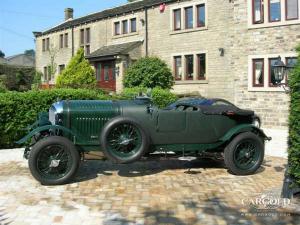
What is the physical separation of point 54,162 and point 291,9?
14244 mm

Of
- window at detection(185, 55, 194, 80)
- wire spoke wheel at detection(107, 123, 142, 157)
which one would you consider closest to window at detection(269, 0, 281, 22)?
window at detection(185, 55, 194, 80)

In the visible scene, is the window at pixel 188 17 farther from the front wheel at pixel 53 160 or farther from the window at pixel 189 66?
the front wheel at pixel 53 160

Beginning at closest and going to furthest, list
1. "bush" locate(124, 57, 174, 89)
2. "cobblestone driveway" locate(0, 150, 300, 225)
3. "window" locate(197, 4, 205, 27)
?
"cobblestone driveway" locate(0, 150, 300, 225) < "bush" locate(124, 57, 174, 89) < "window" locate(197, 4, 205, 27)

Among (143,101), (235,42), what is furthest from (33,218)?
(235,42)

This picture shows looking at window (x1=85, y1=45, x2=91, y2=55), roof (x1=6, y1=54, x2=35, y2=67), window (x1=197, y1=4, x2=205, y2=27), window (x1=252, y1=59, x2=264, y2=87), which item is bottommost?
window (x1=252, y1=59, x2=264, y2=87)

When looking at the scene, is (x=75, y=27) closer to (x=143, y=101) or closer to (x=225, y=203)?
(x=143, y=101)

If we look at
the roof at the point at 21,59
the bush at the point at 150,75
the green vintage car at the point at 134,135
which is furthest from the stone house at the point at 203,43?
the roof at the point at 21,59

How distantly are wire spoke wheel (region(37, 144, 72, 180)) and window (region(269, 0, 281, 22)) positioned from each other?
14.0m

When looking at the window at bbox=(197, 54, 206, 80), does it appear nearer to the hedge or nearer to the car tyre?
the hedge

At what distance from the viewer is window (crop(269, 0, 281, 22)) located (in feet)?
60.0

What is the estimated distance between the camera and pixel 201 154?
27.6 ft

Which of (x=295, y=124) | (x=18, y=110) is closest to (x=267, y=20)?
(x=18, y=110)

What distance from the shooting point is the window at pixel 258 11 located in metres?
18.7

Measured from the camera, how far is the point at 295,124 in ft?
19.6
